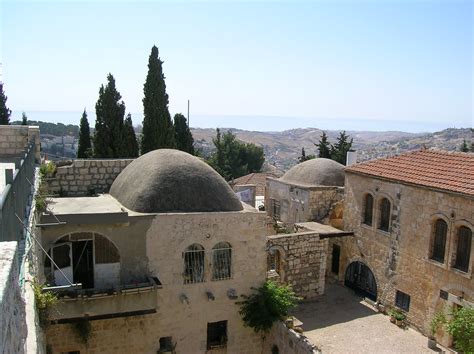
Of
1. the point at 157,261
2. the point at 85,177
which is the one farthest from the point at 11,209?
the point at 85,177

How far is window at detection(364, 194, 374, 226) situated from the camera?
19.7 m

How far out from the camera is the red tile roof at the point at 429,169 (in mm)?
15873

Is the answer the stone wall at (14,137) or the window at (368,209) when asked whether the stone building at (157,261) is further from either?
the window at (368,209)

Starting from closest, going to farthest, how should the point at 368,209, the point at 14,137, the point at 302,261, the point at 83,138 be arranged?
the point at 14,137
the point at 302,261
the point at 368,209
the point at 83,138

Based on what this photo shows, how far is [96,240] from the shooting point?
509 inches

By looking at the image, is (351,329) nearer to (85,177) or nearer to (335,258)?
(335,258)

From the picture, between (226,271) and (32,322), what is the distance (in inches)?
367

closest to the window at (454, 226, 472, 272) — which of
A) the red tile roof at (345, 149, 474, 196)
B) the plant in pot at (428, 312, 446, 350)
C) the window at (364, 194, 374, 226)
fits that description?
the red tile roof at (345, 149, 474, 196)

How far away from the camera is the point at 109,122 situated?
90.0 feet

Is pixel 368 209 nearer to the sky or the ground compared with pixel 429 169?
nearer to the ground

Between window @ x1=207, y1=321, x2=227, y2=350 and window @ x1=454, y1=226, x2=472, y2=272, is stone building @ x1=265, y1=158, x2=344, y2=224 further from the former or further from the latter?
window @ x1=207, y1=321, x2=227, y2=350

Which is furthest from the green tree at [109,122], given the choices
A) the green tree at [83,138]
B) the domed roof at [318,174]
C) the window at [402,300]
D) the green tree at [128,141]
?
the window at [402,300]

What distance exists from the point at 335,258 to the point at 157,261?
11256mm

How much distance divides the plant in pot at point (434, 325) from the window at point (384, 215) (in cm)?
413
